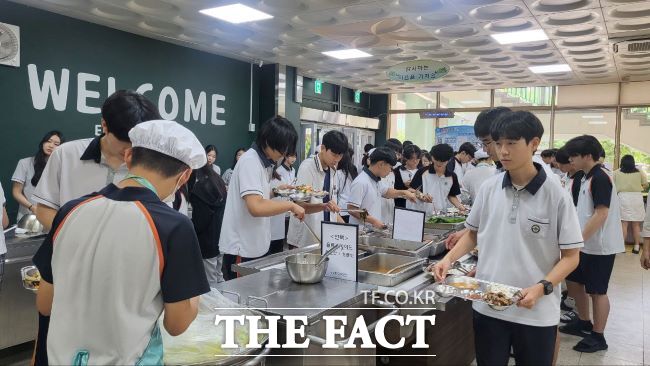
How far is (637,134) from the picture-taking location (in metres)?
8.27

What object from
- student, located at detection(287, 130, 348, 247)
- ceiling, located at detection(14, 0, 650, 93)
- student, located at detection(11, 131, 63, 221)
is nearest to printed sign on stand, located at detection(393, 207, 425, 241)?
student, located at detection(287, 130, 348, 247)

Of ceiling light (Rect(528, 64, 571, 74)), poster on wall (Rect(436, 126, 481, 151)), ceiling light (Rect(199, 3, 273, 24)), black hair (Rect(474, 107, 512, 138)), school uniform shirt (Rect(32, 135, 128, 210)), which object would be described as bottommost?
school uniform shirt (Rect(32, 135, 128, 210))

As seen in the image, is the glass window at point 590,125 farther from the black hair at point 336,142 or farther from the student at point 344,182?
the black hair at point 336,142

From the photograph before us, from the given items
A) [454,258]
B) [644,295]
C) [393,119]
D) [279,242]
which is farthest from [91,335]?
[393,119]

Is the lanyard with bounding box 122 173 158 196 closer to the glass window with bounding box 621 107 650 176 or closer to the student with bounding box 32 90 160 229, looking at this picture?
the student with bounding box 32 90 160 229

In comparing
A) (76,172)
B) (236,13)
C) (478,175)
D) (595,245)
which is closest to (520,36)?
(478,175)

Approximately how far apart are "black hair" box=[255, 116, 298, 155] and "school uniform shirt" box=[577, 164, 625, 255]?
2098mm

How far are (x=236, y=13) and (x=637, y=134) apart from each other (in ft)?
25.2

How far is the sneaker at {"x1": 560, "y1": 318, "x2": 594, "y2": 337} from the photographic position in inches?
142

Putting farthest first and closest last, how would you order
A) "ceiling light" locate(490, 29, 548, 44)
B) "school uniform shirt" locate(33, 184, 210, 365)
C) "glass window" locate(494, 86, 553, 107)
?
"glass window" locate(494, 86, 553, 107) → "ceiling light" locate(490, 29, 548, 44) → "school uniform shirt" locate(33, 184, 210, 365)

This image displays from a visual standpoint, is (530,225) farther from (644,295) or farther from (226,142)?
(226,142)

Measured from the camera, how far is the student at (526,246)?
162cm

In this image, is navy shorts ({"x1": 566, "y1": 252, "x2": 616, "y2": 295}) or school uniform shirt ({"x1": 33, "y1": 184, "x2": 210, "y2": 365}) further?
navy shorts ({"x1": 566, "y1": 252, "x2": 616, "y2": 295})

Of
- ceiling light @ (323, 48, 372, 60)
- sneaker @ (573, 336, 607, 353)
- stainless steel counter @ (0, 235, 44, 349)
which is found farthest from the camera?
ceiling light @ (323, 48, 372, 60)
